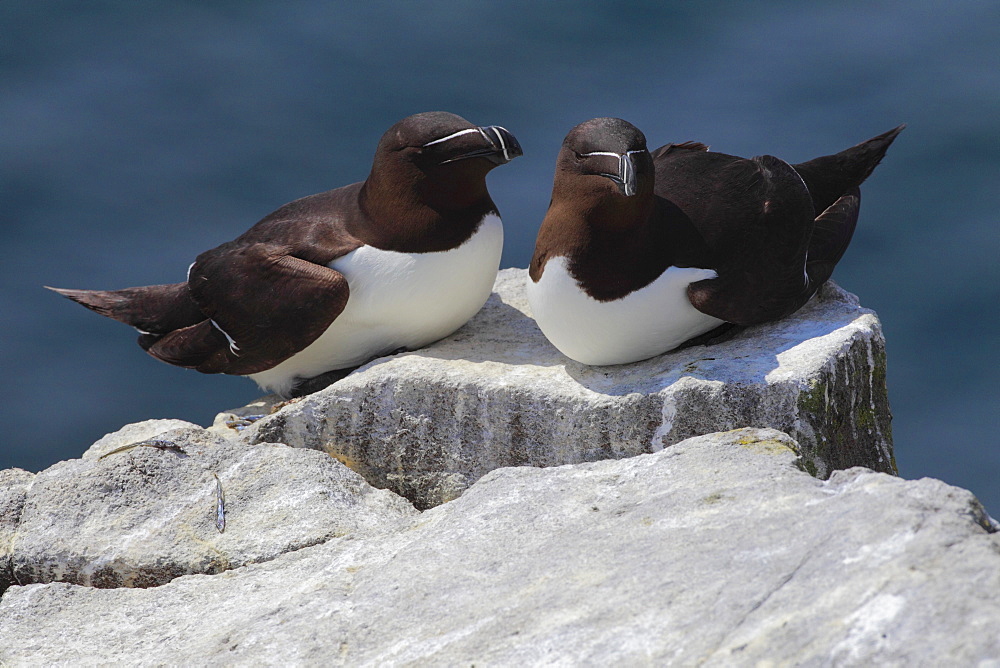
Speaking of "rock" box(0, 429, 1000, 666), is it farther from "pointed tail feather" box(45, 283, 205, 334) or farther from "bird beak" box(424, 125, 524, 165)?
"pointed tail feather" box(45, 283, 205, 334)

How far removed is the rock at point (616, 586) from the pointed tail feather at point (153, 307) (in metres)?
2.19

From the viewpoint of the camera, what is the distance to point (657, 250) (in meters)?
4.78

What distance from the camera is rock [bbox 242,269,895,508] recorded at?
454cm

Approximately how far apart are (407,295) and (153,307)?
1484mm

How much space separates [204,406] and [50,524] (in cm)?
396

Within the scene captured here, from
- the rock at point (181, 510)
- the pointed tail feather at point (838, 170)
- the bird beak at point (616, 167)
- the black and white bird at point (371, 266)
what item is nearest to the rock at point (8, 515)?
the rock at point (181, 510)

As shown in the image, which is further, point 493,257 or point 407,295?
point 493,257

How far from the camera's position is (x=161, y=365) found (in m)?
8.65

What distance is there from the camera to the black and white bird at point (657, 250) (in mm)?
4703

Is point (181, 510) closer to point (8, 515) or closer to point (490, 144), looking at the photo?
point (8, 515)

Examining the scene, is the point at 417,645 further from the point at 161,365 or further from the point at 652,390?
the point at 161,365

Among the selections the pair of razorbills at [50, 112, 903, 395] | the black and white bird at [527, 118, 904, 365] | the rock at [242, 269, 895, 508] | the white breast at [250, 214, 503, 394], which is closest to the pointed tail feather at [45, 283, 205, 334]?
the pair of razorbills at [50, 112, 903, 395]

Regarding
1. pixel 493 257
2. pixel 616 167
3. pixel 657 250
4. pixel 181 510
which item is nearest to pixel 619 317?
pixel 657 250

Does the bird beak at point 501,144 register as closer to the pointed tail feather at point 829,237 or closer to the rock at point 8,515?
the pointed tail feather at point 829,237
